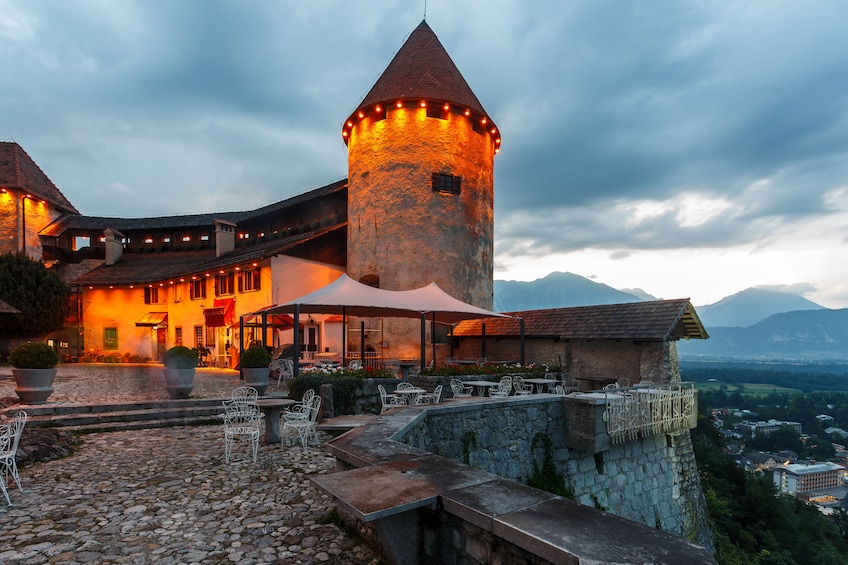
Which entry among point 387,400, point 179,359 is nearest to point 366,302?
point 387,400

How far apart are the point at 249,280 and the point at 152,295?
10394 mm

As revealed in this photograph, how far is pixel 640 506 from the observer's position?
9844 mm

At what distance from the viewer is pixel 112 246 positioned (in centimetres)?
3200

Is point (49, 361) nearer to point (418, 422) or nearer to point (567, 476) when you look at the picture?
point (418, 422)

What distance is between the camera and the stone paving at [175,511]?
3986 millimetres

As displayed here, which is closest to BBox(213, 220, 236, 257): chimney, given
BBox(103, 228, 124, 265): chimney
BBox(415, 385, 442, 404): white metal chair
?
BBox(103, 228, 124, 265): chimney

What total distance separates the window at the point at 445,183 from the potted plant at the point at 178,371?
45.1 feet

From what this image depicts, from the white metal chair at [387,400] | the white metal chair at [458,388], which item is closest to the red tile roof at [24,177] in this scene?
the white metal chair at [387,400]

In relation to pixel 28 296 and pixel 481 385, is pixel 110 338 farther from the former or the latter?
pixel 481 385

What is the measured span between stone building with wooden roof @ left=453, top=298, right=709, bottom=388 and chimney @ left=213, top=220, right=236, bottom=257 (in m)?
18.8

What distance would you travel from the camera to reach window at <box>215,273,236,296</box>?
24370 millimetres

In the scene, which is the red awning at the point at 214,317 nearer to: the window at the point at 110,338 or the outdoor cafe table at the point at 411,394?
the window at the point at 110,338

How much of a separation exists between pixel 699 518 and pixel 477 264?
14.0m

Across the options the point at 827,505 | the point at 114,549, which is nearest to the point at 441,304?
the point at 114,549
